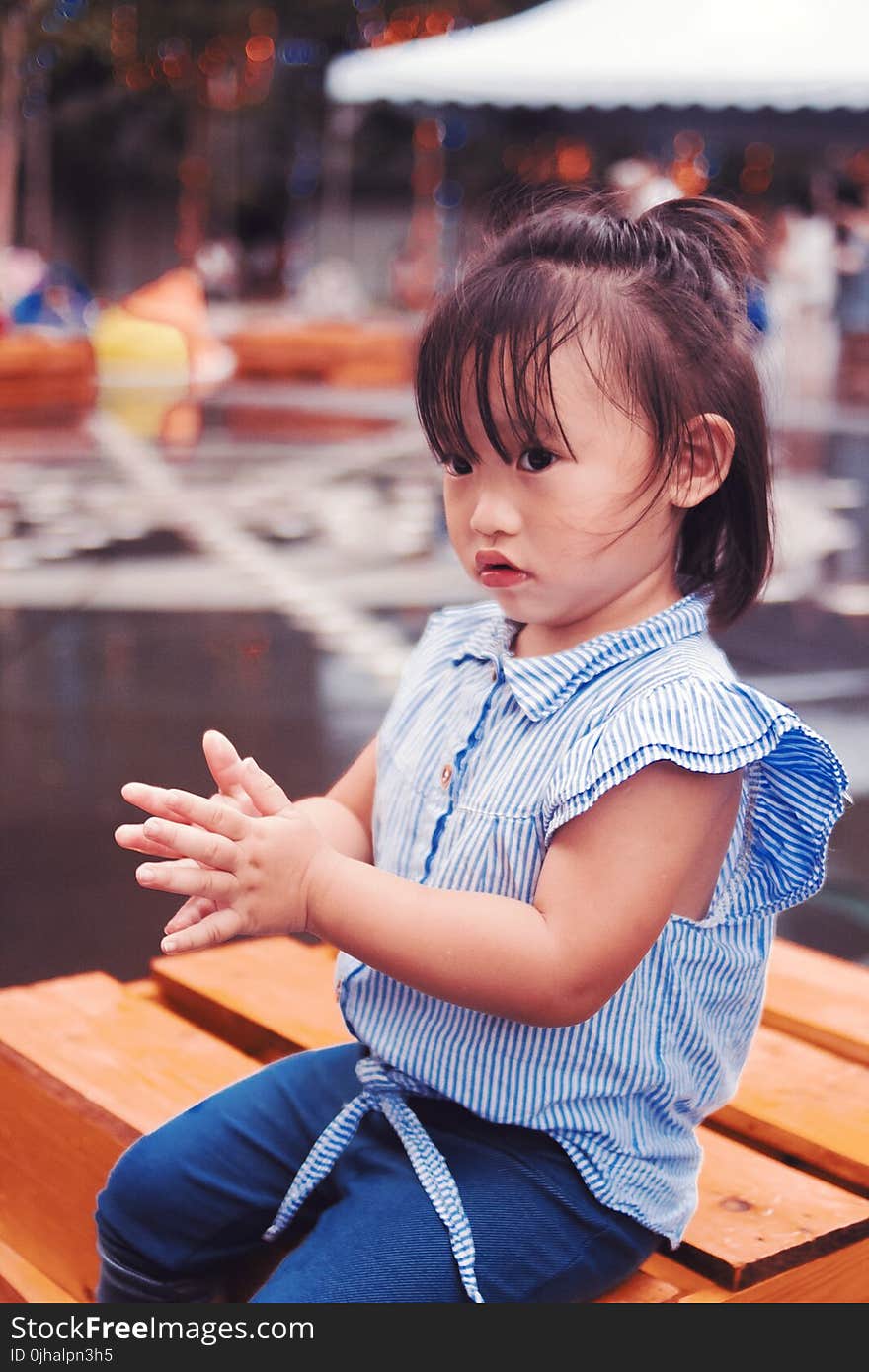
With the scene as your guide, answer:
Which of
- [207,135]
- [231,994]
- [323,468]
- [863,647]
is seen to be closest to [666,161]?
[323,468]

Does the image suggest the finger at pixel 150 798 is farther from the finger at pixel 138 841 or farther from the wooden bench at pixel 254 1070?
the wooden bench at pixel 254 1070

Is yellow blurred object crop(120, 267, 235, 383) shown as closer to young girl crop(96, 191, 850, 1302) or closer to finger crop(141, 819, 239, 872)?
young girl crop(96, 191, 850, 1302)

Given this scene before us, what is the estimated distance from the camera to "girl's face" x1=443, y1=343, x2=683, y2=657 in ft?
4.80

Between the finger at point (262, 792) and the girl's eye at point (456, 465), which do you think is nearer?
the finger at point (262, 792)

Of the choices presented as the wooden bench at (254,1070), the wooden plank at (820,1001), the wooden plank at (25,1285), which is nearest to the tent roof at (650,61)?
the wooden plank at (820,1001)

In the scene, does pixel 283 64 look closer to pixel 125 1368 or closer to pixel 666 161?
pixel 666 161

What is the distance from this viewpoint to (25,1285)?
1.91 m

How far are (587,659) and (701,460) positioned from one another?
0.21 metres

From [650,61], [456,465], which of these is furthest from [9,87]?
[456,465]

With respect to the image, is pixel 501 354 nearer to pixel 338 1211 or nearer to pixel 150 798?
pixel 150 798

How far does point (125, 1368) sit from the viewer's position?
1.39 m

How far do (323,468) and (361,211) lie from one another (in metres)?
30.0

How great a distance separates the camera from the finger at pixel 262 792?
141 centimetres

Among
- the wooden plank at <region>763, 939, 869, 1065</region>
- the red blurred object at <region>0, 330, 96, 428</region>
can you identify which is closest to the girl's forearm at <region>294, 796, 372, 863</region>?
the wooden plank at <region>763, 939, 869, 1065</region>
